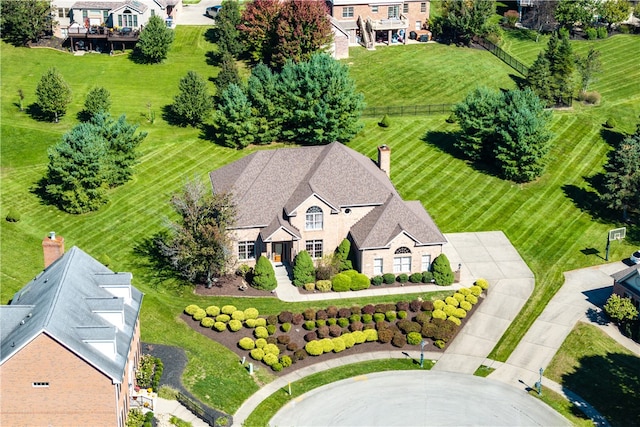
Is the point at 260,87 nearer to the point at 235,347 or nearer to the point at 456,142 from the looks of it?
the point at 456,142

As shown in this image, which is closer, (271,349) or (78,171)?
(271,349)

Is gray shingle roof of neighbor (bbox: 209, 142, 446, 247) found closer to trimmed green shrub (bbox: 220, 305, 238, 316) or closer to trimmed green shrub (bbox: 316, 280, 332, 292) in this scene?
trimmed green shrub (bbox: 316, 280, 332, 292)

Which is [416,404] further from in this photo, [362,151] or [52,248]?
[362,151]

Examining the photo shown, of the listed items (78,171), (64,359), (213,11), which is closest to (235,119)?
(78,171)

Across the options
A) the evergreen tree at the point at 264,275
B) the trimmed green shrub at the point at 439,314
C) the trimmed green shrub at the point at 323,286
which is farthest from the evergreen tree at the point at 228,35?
the trimmed green shrub at the point at 439,314

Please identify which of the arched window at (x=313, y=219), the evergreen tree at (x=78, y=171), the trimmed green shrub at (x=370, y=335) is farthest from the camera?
the evergreen tree at (x=78, y=171)

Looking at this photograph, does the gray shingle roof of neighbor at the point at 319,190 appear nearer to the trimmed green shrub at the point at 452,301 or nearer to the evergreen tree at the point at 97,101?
the trimmed green shrub at the point at 452,301
